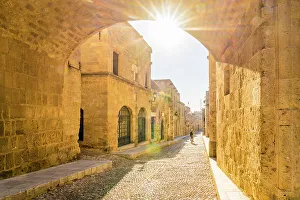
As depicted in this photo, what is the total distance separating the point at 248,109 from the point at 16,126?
479 centimetres

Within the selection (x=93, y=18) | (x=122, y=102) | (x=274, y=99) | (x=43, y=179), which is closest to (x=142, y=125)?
(x=122, y=102)

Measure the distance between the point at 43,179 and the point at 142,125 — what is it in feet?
40.1

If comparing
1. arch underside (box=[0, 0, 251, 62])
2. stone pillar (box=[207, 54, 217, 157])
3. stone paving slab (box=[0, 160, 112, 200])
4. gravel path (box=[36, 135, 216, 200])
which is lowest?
gravel path (box=[36, 135, 216, 200])

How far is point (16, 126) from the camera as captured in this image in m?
5.37

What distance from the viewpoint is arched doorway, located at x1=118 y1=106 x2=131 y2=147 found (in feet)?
43.7

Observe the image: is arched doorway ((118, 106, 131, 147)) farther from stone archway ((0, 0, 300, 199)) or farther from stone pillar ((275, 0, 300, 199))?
stone pillar ((275, 0, 300, 199))

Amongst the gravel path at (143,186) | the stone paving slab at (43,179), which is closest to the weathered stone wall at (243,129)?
the gravel path at (143,186)

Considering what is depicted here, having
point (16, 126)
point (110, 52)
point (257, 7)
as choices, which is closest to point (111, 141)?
point (110, 52)

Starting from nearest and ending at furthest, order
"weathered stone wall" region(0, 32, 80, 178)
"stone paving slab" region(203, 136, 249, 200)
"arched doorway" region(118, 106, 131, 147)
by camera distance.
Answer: "stone paving slab" region(203, 136, 249, 200) → "weathered stone wall" region(0, 32, 80, 178) → "arched doorway" region(118, 106, 131, 147)

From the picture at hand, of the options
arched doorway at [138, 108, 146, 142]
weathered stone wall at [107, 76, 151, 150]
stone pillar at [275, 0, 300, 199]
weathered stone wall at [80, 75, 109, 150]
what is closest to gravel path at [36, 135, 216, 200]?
stone pillar at [275, 0, 300, 199]

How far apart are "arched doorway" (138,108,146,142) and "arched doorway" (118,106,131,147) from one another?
1960 millimetres


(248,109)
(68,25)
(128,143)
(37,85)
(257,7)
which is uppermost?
(68,25)

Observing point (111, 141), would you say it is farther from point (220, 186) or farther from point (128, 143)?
point (220, 186)

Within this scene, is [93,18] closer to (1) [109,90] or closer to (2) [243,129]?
(2) [243,129]
